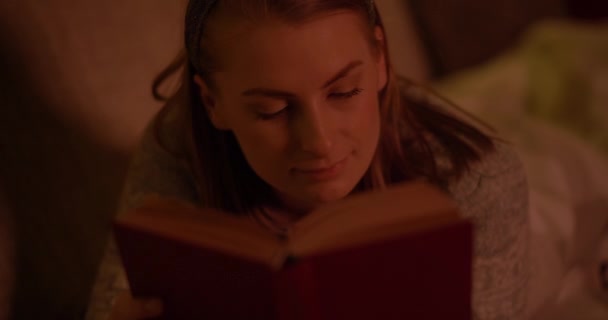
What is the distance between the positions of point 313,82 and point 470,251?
23 centimetres

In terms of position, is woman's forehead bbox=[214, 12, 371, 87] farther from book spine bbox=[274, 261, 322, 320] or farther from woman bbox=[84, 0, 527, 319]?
book spine bbox=[274, 261, 322, 320]

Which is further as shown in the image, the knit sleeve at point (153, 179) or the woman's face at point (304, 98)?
the knit sleeve at point (153, 179)

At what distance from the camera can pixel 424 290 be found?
18.8 inches

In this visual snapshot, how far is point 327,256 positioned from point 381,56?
0.34m

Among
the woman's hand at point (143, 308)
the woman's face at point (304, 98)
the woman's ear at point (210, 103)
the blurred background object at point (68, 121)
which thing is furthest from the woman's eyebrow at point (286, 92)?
the blurred background object at point (68, 121)

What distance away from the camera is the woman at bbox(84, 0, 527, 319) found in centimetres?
56

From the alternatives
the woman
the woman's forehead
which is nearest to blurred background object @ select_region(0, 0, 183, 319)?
the woman

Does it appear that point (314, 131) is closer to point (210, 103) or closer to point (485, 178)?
point (210, 103)

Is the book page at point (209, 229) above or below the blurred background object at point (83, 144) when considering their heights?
above

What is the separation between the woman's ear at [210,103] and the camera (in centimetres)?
68

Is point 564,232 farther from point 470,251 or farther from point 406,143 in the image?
point 470,251

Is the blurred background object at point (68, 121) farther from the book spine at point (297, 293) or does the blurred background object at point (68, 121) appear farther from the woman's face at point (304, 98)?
the book spine at point (297, 293)

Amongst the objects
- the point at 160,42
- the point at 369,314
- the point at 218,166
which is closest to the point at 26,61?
the point at 160,42

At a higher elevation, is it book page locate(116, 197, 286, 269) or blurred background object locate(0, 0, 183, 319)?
book page locate(116, 197, 286, 269)
